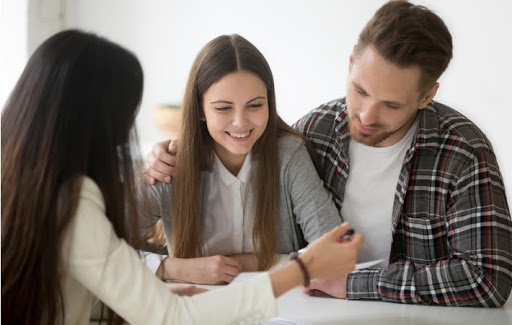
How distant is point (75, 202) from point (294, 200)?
2.06 feet

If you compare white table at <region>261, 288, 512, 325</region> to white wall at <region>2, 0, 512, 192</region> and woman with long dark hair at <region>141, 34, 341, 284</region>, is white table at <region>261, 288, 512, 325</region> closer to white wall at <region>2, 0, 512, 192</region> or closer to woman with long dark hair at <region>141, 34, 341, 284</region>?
woman with long dark hair at <region>141, 34, 341, 284</region>

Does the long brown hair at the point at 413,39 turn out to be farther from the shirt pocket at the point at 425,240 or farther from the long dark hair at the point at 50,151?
the long dark hair at the point at 50,151

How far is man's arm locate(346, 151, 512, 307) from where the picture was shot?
1151 mm

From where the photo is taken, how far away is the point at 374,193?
4.51ft

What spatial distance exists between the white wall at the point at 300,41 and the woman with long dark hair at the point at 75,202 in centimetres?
149

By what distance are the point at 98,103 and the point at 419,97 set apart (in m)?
0.66

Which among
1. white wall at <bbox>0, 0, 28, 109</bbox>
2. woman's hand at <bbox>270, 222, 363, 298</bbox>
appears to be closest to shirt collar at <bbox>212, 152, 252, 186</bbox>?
woman's hand at <bbox>270, 222, 363, 298</bbox>

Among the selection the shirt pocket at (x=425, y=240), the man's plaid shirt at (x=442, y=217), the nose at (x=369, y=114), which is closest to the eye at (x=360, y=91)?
the nose at (x=369, y=114)

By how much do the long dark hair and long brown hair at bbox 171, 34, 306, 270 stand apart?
446mm

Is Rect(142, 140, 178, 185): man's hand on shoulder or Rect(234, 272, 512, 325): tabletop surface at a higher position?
Rect(142, 140, 178, 185): man's hand on shoulder

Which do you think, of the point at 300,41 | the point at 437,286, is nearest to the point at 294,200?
the point at 437,286

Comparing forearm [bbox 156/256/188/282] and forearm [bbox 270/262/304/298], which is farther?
forearm [bbox 156/256/188/282]

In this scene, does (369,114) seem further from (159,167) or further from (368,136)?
(159,167)

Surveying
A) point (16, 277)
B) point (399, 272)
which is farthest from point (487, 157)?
point (16, 277)
